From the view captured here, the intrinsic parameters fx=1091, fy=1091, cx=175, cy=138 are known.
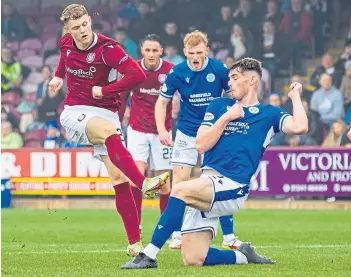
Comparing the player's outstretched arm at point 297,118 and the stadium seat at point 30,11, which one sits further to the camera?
the stadium seat at point 30,11

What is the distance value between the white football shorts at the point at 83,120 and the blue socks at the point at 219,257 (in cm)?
152

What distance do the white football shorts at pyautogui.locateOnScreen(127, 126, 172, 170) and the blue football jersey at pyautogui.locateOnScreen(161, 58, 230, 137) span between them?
1529 mm

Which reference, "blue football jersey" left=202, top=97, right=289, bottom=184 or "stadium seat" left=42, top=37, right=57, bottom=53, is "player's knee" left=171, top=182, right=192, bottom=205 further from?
"stadium seat" left=42, top=37, right=57, bottom=53

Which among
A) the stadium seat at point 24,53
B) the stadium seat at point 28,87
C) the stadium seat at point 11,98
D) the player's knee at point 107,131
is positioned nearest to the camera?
the player's knee at point 107,131

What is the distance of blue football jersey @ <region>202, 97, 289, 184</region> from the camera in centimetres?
877

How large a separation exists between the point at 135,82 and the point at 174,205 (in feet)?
5.63

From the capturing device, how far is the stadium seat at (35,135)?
79.1 feet

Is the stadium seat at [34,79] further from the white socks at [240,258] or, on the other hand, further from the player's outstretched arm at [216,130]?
the player's outstretched arm at [216,130]

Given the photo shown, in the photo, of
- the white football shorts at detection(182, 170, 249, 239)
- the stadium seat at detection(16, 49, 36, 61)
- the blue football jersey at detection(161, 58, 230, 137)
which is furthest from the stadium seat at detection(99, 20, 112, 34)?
the white football shorts at detection(182, 170, 249, 239)

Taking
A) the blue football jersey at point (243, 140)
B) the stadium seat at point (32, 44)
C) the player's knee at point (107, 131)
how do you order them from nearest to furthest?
the blue football jersey at point (243, 140), the player's knee at point (107, 131), the stadium seat at point (32, 44)

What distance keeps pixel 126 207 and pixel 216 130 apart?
65.9 inches

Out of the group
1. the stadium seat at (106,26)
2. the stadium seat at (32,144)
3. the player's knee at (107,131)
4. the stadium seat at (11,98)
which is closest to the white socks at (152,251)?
the player's knee at (107,131)

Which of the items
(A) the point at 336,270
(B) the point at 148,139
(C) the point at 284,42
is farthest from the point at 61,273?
(C) the point at 284,42

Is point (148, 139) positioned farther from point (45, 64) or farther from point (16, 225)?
point (45, 64)
